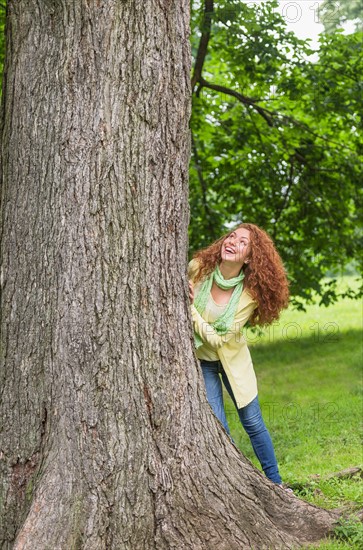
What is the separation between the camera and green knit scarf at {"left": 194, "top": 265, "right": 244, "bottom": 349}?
15.8 ft

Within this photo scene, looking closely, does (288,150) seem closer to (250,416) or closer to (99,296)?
(250,416)

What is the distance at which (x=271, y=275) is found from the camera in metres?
4.93

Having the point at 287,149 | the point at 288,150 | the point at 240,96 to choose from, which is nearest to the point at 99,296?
the point at 240,96

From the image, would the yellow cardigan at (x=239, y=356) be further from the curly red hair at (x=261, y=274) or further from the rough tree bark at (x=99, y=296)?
the rough tree bark at (x=99, y=296)

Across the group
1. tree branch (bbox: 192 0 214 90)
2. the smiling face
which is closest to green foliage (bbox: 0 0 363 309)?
tree branch (bbox: 192 0 214 90)

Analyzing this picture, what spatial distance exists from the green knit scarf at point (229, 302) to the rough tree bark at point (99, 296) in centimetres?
89

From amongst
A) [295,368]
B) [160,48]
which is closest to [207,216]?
[295,368]

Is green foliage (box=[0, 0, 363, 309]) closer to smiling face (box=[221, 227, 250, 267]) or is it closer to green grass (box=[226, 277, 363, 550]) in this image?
green grass (box=[226, 277, 363, 550])

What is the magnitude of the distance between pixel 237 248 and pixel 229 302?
349 mm

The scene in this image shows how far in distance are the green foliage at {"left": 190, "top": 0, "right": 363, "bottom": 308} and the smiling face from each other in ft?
17.0

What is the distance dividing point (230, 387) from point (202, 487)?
1173 millimetres

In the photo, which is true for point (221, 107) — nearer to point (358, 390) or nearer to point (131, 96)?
point (358, 390)

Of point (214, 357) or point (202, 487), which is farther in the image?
point (214, 357)

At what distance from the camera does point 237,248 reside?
497cm
